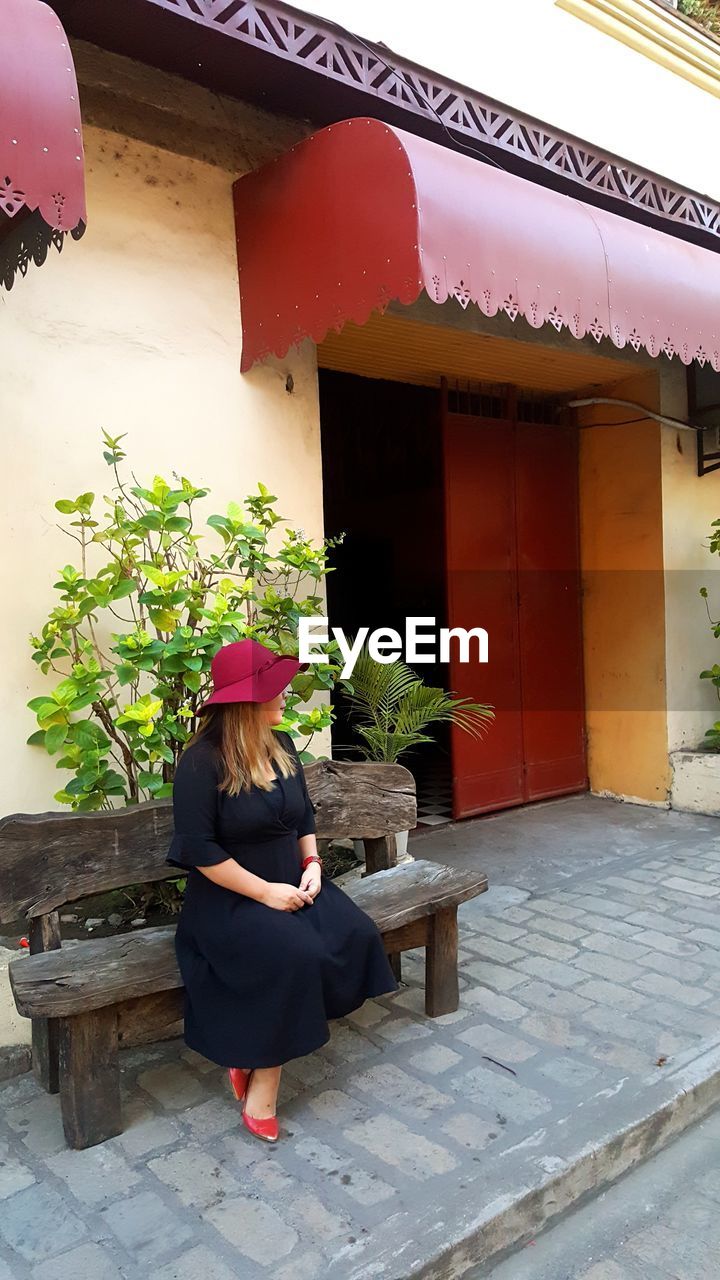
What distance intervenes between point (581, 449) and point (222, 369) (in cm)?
383

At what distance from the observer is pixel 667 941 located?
4.24 metres

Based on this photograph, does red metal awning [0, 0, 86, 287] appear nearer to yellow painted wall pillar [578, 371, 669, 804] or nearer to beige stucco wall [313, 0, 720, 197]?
beige stucco wall [313, 0, 720, 197]

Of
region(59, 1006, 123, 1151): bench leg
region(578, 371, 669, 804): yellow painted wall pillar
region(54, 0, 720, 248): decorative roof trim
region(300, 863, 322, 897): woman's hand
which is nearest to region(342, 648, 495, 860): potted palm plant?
region(300, 863, 322, 897): woman's hand

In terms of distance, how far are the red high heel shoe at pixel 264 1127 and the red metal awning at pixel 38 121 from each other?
9.46 feet

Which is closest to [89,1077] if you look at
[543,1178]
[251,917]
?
[251,917]

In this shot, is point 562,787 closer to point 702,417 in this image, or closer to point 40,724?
point 702,417

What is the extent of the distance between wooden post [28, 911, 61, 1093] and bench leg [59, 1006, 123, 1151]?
0.29m

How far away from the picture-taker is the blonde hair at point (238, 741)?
280cm

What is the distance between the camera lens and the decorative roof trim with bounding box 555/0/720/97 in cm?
565

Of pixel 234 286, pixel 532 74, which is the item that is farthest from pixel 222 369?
pixel 532 74

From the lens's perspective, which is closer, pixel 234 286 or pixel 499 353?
pixel 234 286

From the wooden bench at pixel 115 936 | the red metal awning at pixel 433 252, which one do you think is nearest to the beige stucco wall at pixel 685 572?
the red metal awning at pixel 433 252

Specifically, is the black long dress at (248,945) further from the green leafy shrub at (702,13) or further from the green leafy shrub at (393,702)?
the green leafy shrub at (702,13)

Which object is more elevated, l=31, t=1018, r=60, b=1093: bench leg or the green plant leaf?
the green plant leaf
